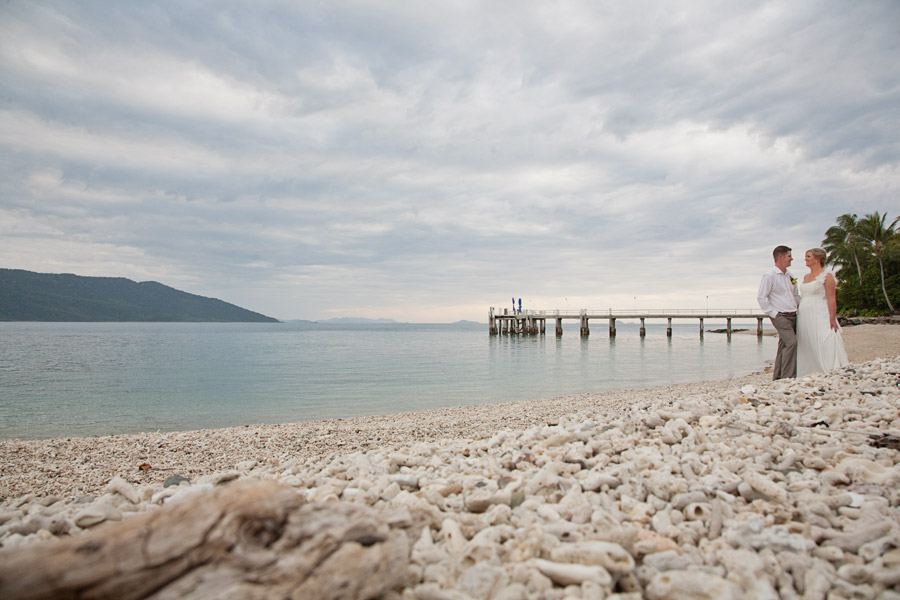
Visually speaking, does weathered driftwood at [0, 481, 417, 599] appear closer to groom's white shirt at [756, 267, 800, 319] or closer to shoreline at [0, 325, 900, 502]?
shoreline at [0, 325, 900, 502]

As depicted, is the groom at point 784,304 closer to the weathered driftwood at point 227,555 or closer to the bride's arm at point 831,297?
the bride's arm at point 831,297

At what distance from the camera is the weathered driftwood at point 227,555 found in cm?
175

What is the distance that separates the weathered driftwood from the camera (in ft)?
5.76

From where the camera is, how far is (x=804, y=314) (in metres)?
8.40

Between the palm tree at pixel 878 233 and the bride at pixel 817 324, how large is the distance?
57.8 m

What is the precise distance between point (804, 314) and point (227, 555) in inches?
372

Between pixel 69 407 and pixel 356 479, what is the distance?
631 inches

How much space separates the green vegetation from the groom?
56.6m

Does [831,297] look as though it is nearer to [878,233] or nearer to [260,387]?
[260,387]

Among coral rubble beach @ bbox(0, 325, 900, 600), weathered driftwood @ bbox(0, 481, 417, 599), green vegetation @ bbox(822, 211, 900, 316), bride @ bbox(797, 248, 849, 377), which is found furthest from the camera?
green vegetation @ bbox(822, 211, 900, 316)

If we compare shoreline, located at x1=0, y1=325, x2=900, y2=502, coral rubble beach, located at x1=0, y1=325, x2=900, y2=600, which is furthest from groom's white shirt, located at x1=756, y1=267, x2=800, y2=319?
coral rubble beach, located at x1=0, y1=325, x2=900, y2=600

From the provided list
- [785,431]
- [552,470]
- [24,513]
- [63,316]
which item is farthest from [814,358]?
[63,316]

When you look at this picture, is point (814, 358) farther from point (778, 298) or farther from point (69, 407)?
point (69, 407)

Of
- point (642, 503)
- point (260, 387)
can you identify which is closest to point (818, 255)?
point (642, 503)
